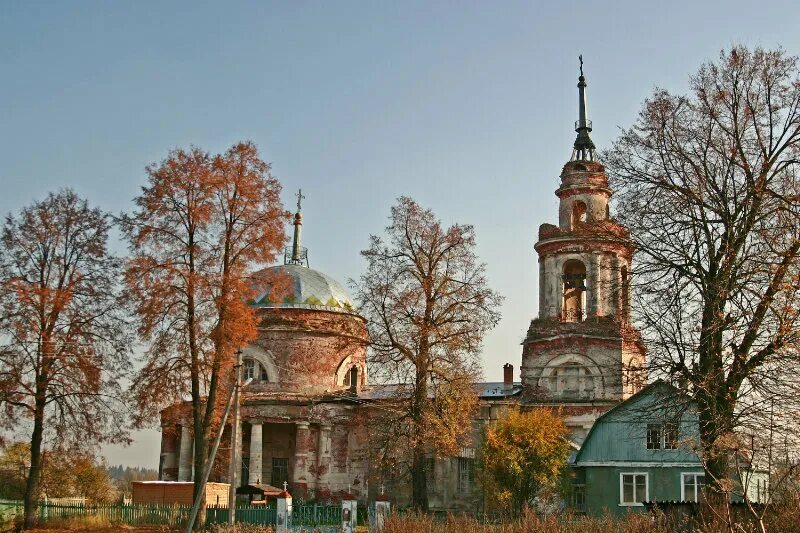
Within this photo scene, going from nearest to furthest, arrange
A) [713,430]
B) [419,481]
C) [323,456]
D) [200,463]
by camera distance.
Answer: [713,430] < [200,463] < [419,481] < [323,456]

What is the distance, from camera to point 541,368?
114ft

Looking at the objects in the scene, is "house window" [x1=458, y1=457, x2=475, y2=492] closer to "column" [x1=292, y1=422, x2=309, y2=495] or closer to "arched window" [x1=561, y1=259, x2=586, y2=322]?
"column" [x1=292, y1=422, x2=309, y2=495]

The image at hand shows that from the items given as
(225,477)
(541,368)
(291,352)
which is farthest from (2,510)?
(541,368)

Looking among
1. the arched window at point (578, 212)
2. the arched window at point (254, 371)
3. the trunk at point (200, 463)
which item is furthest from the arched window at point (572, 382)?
the trunk at point (200, 463)

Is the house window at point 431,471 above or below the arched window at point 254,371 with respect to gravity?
below

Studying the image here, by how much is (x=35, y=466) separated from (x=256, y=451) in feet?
38.1

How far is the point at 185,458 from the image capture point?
124 ft

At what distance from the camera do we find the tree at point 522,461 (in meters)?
29.7

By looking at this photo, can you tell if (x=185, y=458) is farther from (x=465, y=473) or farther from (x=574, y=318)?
(x=574, y=318)

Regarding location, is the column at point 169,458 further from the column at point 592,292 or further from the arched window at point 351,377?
the column at point 592,292

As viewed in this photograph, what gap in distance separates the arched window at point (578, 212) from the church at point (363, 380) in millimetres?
36

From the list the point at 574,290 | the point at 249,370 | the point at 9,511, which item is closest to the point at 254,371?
the point at 249,370

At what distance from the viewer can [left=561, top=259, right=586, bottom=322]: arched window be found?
35.3 meters

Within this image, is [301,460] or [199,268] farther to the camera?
[301,460]
